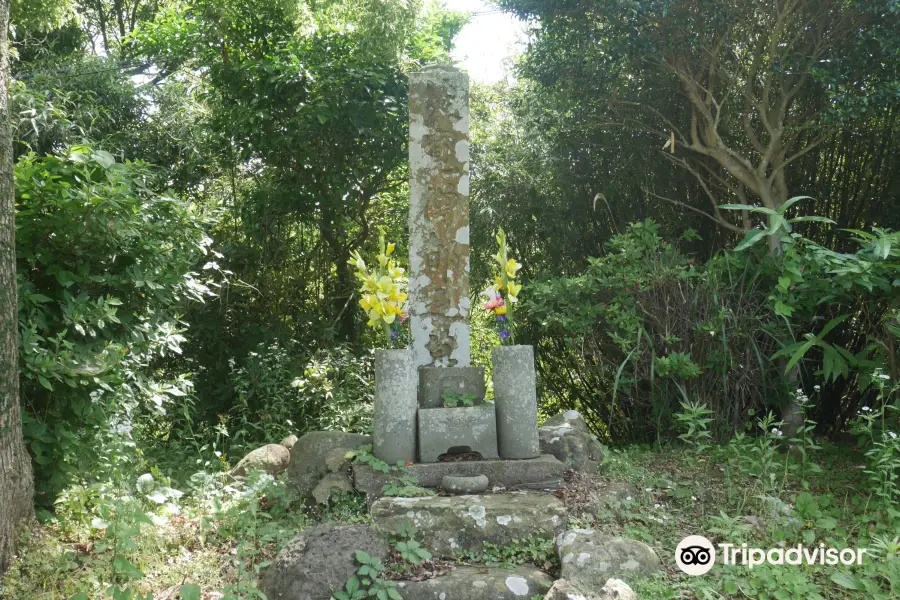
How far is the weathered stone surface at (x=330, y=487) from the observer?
3.83 metres

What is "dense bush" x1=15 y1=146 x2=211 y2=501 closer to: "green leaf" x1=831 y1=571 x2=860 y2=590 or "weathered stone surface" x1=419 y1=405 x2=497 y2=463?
"weathered stone surface" x1=419 y1=405 x2=497 y2=463

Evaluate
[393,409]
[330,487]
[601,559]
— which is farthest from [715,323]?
[330,487]

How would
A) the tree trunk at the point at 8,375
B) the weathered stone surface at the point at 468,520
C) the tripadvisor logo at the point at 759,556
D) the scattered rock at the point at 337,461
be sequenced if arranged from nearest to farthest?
the tripadvisor logo at the point at 759,556, the tree trunk at the point at 8,375, the weathered stone surface at the point at 468,520, the scattered rock at the point at 337,461

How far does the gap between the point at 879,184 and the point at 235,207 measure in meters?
5.59

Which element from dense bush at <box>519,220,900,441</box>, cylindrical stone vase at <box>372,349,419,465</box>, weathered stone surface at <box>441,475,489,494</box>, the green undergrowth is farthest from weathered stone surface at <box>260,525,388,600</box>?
dense bush at <box>519,220,900,441</box>

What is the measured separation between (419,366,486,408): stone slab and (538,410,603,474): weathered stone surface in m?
0.49

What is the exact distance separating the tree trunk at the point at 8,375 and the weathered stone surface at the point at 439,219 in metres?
2.08

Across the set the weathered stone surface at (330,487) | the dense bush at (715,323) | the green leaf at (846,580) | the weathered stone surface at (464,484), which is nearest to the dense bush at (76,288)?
the weathered stone surface at (330,487)

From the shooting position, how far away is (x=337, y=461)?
4.06 metres

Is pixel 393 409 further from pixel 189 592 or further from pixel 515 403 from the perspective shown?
pixel 189 592

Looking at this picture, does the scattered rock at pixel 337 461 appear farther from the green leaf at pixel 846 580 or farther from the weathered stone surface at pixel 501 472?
the green leaf at pixel 846 580

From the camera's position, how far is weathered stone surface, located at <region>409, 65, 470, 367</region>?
4406mm

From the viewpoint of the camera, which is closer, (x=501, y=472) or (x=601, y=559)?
(x=601, y=559)

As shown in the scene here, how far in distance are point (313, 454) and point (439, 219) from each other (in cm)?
158
